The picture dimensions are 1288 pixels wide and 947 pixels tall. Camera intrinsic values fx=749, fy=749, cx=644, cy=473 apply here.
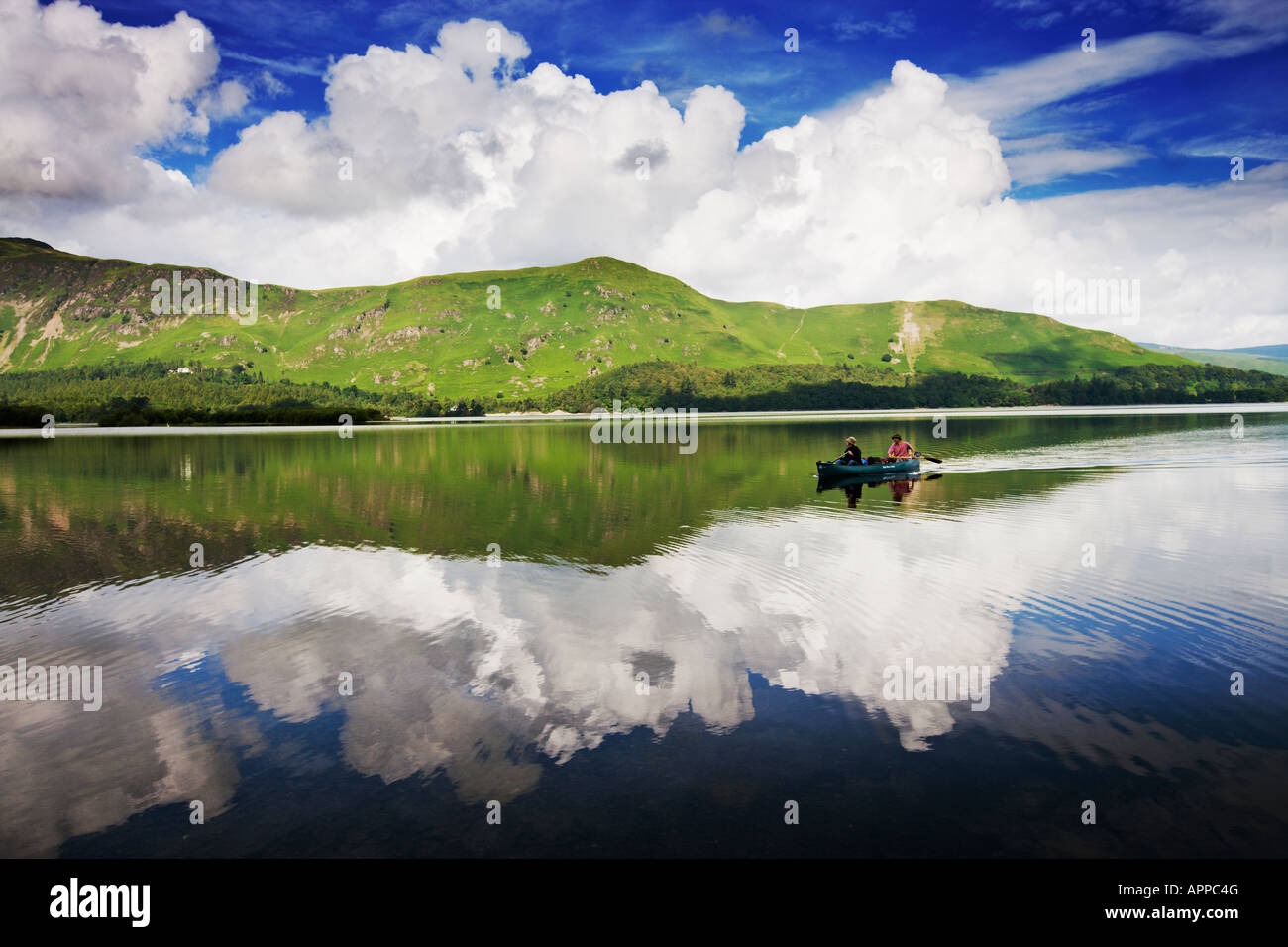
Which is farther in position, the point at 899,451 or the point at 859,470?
the point at 899,451

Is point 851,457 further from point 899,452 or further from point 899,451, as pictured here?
point 899,451

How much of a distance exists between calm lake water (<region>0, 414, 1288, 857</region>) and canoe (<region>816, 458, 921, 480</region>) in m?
18.3

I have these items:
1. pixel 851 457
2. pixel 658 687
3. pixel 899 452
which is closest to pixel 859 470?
pixel 851 457

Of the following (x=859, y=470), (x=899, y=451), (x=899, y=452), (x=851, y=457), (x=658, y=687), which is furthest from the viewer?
(x=899, y=451)

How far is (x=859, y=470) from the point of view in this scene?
192 ft

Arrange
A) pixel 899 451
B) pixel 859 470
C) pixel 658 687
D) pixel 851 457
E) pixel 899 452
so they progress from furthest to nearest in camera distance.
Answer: pixel 899 451 < pixel 899 452 < pixel 851 457 < pixel 859 470 < pixel 658 687

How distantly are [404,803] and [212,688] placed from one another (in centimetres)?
781

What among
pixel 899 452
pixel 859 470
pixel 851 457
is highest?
pixel 899 452

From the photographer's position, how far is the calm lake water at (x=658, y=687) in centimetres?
1080

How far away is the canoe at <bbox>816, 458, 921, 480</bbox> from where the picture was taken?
57531 mm

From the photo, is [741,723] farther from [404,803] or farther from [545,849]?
[404,803]

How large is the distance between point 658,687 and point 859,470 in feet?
150

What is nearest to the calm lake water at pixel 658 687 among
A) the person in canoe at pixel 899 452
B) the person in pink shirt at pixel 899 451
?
the person in canoe at pixel 899 452
